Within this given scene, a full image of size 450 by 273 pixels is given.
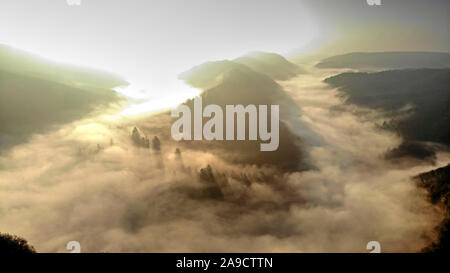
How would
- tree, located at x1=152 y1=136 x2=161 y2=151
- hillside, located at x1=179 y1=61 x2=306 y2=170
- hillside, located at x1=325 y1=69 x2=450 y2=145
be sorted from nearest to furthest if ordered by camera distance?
hillside, located at x1=179 y1=61 x2=306 y2=170 < tree, located at x1=152 y1=136 x2=161 y2=151 < hillside, located at x1=325 y1=69 x2=450 y2=145

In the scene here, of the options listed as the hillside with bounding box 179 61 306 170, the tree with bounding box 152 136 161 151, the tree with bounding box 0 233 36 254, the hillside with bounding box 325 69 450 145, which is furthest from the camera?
the hillside with bounding box 325 69 450 145

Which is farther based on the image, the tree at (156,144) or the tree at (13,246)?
the tree at (156,144)

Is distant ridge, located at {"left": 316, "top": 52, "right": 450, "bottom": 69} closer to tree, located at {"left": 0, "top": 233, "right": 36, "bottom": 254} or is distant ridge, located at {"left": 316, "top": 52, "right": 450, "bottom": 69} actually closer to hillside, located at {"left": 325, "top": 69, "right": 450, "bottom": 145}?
hillside, located at {"left": 325, "top": 69, "right": 450, "bottom": 145}

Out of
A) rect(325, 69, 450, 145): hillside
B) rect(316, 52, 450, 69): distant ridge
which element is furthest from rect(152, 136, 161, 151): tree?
rect(325, 69, 450, 145): hillside

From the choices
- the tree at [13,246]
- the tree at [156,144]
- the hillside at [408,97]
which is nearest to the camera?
the tree at [13,246]

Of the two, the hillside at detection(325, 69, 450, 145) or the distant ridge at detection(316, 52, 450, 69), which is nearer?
the distant ridge at detection(316, 52, 450, 69)

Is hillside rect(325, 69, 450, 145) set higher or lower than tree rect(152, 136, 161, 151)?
higher

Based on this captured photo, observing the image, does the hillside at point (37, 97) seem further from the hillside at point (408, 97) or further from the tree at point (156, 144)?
the hillside at point (408, 97)

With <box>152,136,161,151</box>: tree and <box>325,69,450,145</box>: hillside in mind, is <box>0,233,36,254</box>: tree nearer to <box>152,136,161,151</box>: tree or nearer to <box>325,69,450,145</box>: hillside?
<box>152,136,161,151</box>: tree

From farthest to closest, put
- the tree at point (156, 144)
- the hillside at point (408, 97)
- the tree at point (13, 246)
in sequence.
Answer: the hillside at point (408, 97) < the tree at point (156, 144) < the tree at point (13, 246)

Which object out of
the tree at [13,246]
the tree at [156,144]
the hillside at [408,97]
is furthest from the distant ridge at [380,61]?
the tree at [13,246]

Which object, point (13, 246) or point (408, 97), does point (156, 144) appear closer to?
point (13, 246)

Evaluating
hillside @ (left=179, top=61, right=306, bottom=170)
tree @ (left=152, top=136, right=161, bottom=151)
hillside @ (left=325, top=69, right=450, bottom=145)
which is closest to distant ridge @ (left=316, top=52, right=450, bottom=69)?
hillside @ (left=325, top=69, right=450, bottom=145)

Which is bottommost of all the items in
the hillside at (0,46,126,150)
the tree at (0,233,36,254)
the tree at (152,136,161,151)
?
the tree at (0,233,36,254)
